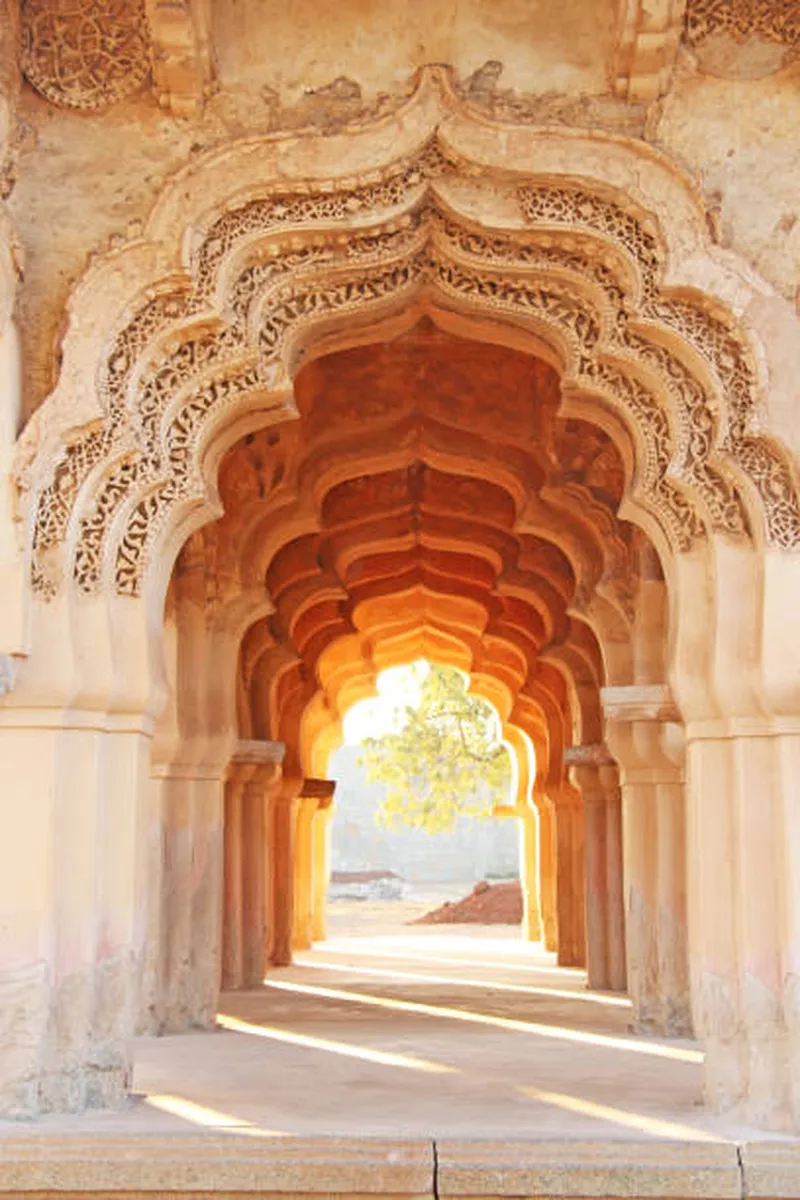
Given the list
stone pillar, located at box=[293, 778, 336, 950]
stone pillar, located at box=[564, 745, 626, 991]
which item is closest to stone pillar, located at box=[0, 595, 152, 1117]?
stone pillar, located at box=[564, 745, 626, 991]

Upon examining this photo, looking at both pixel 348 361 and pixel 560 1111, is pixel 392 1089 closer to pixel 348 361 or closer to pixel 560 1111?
pixel 560 1111

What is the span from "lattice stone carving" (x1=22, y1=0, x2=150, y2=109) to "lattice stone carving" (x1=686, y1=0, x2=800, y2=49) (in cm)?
272

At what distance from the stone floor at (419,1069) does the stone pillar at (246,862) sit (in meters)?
0.32

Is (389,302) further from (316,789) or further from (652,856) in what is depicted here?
(316,789)

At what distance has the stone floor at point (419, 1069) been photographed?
19.5ft

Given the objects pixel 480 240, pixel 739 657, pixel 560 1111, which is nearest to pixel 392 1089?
pixel 560 1111

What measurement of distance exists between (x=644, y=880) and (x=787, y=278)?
5.14 m

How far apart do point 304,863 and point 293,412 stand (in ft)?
46.1

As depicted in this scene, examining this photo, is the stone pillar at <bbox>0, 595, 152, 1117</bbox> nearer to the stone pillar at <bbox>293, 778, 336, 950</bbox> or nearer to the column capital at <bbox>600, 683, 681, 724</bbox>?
the column capital at <bbox>600, 683, 681, 724</bbox>

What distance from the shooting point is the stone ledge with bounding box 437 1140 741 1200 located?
17.4 ft

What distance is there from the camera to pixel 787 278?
6445 millimetres

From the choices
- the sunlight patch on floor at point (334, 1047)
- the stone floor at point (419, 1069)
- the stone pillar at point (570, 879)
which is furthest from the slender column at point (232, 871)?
the stone pillar at point (570, 879)

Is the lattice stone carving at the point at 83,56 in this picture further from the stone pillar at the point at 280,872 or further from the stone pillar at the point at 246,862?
the stone pillar at the point at 280,872

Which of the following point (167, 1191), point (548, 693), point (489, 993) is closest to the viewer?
point (167, 1191)
